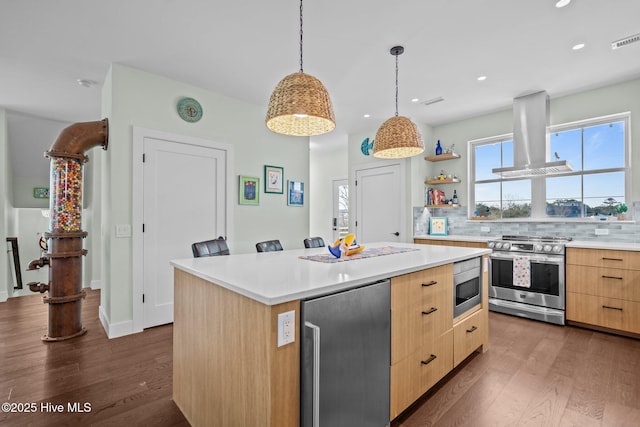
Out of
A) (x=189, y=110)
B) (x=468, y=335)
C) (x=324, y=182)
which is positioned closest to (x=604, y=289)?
(x=468, y=335)

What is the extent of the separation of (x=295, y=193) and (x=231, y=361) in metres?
3.34

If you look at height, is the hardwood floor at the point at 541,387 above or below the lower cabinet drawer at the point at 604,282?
below

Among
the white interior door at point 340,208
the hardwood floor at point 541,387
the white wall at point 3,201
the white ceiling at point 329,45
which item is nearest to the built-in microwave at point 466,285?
the hardwood floor at point 541,387

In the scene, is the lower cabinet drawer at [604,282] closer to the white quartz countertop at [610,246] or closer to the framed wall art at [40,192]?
the white quartz countertop at [610,246]

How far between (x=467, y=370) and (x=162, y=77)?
394cm

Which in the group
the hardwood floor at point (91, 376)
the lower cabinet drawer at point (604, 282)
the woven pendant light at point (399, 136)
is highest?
the woven pendant light at point (399, 136)

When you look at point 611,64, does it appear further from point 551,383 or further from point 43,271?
point 43,271

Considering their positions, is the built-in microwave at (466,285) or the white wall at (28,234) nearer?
the built-in microwave at (466,285)

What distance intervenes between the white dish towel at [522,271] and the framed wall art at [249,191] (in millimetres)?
3242

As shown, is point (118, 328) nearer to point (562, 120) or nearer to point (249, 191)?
point (249, 191)

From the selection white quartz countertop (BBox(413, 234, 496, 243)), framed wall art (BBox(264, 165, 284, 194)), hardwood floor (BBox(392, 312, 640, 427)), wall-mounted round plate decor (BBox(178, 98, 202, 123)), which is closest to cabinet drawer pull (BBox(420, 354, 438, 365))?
hardwood floor (BBox(392, 312, 640, 427))

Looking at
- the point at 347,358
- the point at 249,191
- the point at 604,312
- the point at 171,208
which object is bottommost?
the point at 604,312

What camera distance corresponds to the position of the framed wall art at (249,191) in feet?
12.9

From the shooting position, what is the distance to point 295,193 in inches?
178
